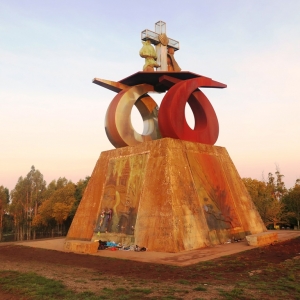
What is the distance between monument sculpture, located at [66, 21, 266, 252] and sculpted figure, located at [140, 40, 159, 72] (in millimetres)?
72

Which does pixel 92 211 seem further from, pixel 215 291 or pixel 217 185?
pixel 215 291

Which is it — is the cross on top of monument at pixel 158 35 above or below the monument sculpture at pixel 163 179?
above

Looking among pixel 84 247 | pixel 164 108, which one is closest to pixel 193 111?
pixel 164 108

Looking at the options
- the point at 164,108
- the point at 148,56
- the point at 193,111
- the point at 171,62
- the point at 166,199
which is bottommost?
the point at 166,199

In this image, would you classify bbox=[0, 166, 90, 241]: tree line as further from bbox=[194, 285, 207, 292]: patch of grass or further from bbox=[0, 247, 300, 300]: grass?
bbox=[194, 285, 207, 292]: patch of grass

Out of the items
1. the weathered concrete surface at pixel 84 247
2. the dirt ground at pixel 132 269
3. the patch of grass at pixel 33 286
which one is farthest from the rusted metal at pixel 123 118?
the patch of grass at pixel 33 286

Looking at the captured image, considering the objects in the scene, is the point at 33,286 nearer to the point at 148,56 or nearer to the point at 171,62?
the point at 148,56

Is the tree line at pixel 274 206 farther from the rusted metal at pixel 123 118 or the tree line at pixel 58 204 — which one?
the rusted metal at pixel 123 118

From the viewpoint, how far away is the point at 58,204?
118 feet

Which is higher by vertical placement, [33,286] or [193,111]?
[193,111]

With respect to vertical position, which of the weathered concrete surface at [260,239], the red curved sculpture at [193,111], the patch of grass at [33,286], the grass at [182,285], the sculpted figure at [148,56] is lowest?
the grass at [182,285]

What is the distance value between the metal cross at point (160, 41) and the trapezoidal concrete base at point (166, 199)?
7.49 metres

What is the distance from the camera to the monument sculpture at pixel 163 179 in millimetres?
14172

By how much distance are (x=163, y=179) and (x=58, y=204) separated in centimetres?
2463
